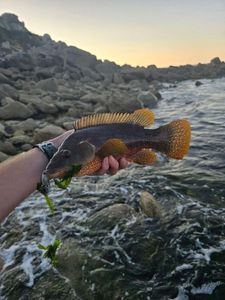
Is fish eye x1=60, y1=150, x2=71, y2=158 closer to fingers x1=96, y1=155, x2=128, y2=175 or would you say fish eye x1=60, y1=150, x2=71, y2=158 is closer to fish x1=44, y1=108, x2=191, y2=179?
fish x1=44, y1=108, x2=191, y2=179

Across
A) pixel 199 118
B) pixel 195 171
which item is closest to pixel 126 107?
pixel 199 118

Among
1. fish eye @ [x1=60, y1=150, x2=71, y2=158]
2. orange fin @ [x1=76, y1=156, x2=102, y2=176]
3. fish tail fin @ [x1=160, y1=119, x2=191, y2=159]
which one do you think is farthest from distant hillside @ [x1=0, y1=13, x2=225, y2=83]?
fish eye @ [x1=60, y1=150, x2=71, y2=158]

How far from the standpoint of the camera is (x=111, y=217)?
6.32 meters

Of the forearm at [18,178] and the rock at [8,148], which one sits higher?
the forearm at [18,178]

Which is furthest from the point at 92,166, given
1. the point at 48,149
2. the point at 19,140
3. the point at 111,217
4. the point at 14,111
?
the point at 14,111

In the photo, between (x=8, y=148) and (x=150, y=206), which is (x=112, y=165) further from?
(x=8, y=148)

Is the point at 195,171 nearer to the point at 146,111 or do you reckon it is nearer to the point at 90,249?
the point at 90,249

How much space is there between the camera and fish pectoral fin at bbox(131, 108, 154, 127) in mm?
4443

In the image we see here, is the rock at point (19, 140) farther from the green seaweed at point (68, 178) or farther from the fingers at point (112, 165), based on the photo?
the green seaweed at point (68, 178)

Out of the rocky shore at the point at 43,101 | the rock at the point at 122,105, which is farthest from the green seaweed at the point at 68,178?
the rock at the point at 122,105

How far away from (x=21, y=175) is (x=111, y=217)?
2851 mm

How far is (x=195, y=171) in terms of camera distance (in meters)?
8.85

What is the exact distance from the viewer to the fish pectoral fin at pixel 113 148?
164 inches

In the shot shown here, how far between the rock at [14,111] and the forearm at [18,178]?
1104 centimetres
